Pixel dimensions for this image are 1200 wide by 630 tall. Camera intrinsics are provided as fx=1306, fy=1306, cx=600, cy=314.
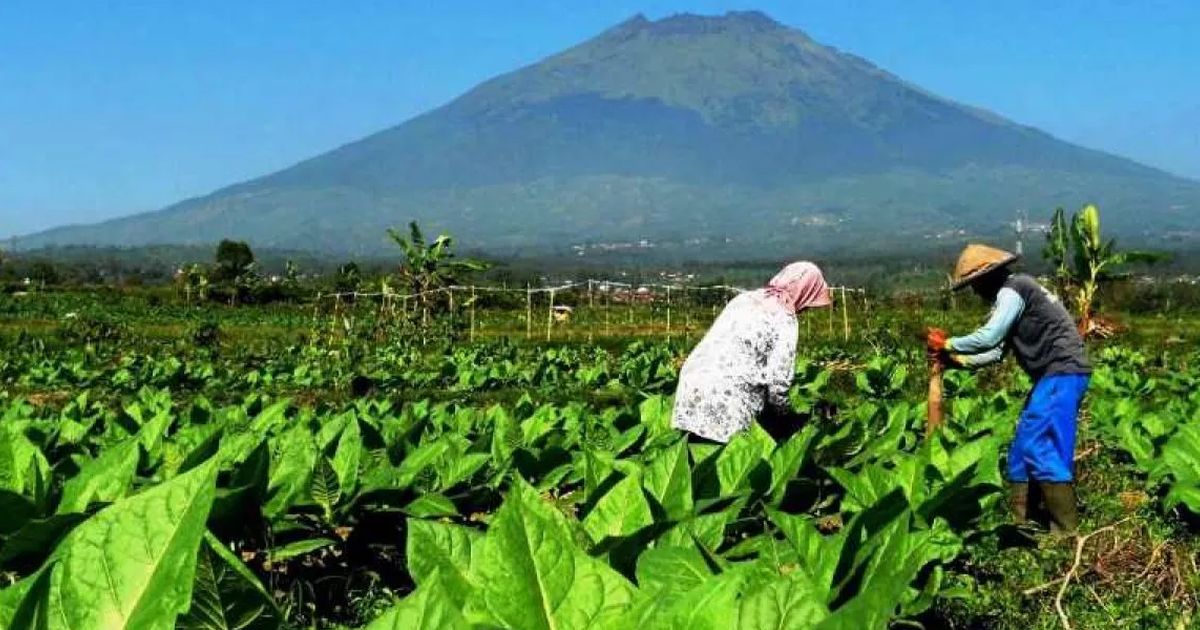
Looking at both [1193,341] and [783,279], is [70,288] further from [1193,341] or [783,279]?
[783,279]

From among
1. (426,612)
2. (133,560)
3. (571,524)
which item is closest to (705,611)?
(426,612)

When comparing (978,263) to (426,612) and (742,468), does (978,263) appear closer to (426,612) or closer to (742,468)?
(742,468)

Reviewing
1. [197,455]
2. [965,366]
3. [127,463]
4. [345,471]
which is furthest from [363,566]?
[965,366]

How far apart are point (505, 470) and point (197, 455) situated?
1.24 m

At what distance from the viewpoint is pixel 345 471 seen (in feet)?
15.1

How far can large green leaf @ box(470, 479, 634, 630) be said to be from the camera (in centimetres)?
171

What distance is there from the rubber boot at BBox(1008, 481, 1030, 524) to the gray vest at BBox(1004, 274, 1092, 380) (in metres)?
0.63

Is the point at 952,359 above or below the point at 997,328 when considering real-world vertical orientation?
below

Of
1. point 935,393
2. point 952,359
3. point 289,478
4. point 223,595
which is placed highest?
point 223,595

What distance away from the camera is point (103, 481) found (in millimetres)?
3748

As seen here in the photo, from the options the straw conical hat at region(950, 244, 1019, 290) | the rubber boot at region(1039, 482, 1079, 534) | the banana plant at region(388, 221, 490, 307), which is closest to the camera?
the rubber boot at region(1039, 482, 1079, 534)

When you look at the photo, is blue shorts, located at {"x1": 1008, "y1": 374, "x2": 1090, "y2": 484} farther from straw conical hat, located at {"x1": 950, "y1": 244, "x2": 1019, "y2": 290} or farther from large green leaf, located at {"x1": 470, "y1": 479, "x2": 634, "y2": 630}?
large green leaf, located at {"x1": 470, "y1": 479, "x2": 634, "y2": 630}

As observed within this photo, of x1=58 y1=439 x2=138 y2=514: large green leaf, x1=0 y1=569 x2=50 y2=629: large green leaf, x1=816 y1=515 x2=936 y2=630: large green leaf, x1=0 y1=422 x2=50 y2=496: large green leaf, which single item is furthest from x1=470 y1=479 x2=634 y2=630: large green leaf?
x1=0 y1=422 x2=50 y2=496: large green leaf

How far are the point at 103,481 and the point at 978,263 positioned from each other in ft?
16.5
